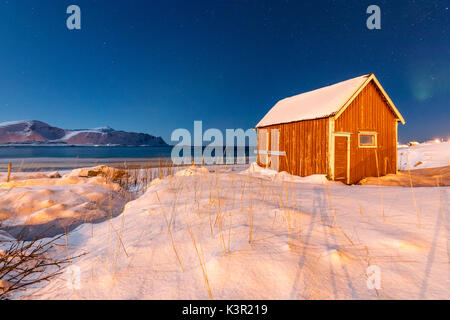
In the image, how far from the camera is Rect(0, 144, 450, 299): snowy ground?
178 cm

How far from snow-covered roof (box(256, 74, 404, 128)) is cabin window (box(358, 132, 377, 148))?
2.12 m

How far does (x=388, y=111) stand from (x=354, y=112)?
2834 mm

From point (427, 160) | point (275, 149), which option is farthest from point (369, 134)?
point (427, 160)

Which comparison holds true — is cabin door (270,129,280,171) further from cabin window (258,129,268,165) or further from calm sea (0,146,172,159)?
calm sea (0,146,172,159)

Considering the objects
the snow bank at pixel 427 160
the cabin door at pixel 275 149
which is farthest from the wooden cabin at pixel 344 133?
the snow bank at pixel 427 160

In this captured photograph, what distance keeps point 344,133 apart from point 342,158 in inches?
51.7

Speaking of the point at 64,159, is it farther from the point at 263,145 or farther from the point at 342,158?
the point at 342,158

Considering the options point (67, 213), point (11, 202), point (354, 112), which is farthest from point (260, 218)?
point (354, 112)

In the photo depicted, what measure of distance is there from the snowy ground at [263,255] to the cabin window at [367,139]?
331 inches

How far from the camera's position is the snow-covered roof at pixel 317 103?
421 inches

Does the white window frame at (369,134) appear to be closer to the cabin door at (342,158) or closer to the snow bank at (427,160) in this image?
the cabin door at (342,158)

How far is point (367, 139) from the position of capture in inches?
458

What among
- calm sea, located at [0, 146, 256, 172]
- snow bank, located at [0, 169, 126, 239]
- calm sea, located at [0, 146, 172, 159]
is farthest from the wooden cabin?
calm sea, located at [0, 146, 172, 159]
